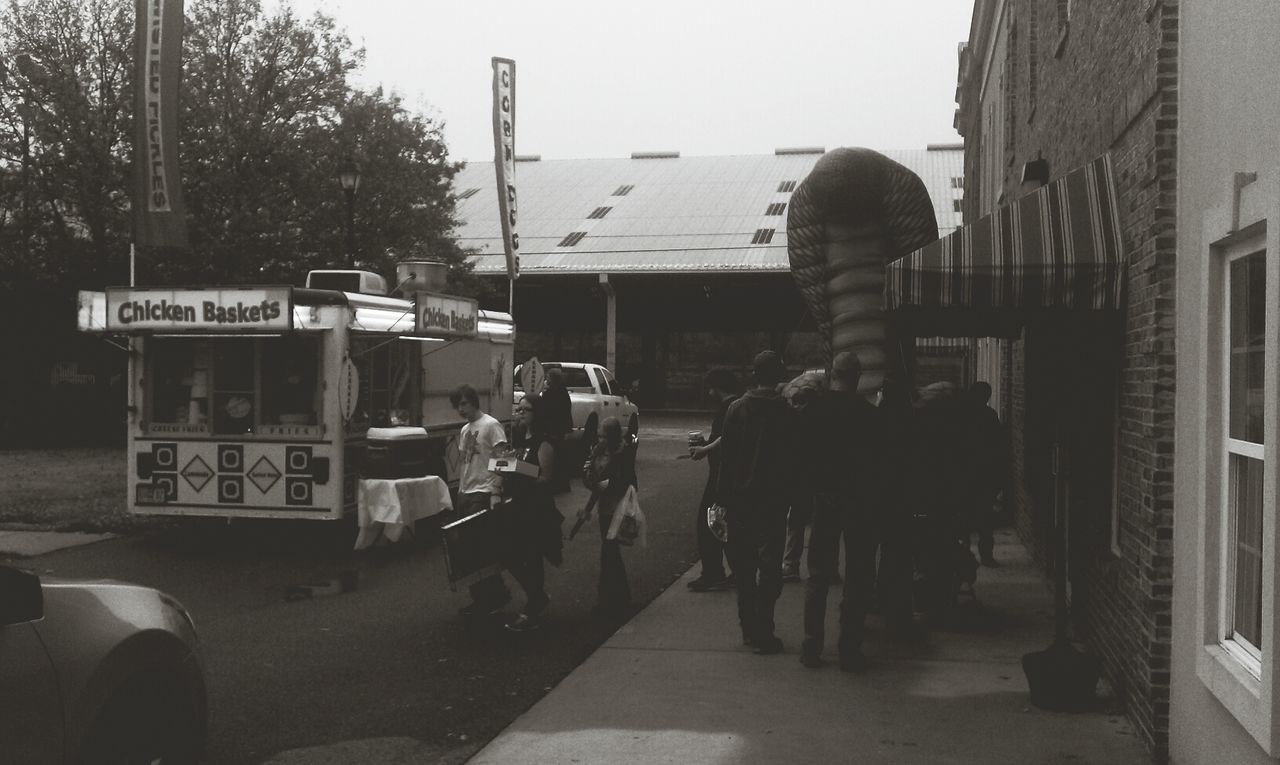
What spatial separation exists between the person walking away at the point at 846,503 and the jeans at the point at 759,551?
0.85ft

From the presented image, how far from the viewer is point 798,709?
6852mm

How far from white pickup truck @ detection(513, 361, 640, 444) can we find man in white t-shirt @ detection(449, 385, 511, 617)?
12382mm

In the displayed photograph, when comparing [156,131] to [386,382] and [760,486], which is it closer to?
[386,382]

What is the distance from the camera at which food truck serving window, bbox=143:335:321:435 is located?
43.2ft

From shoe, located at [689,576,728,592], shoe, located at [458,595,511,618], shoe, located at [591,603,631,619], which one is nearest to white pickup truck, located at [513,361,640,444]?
shoe, located at [689,576,728,592]

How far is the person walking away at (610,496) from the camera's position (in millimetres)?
9922

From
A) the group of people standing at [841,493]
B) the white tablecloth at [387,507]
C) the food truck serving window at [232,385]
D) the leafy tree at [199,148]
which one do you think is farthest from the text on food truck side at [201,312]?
the leafy tree at [199,148]

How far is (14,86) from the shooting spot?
26016 millimetres

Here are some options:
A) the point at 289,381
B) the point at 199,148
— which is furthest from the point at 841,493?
the point at 199,148

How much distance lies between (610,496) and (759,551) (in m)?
2.09

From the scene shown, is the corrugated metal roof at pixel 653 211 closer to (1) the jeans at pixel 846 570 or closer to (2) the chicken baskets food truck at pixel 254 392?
(2) the chicken baskets food truck at pixel 254 392

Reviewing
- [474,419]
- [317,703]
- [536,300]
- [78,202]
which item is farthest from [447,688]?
[536,300]

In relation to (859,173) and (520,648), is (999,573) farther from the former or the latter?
(520,648)

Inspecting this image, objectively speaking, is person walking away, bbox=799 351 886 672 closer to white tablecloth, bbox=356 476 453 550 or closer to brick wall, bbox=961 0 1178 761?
brick wall, bbox=961 0 1178 761
